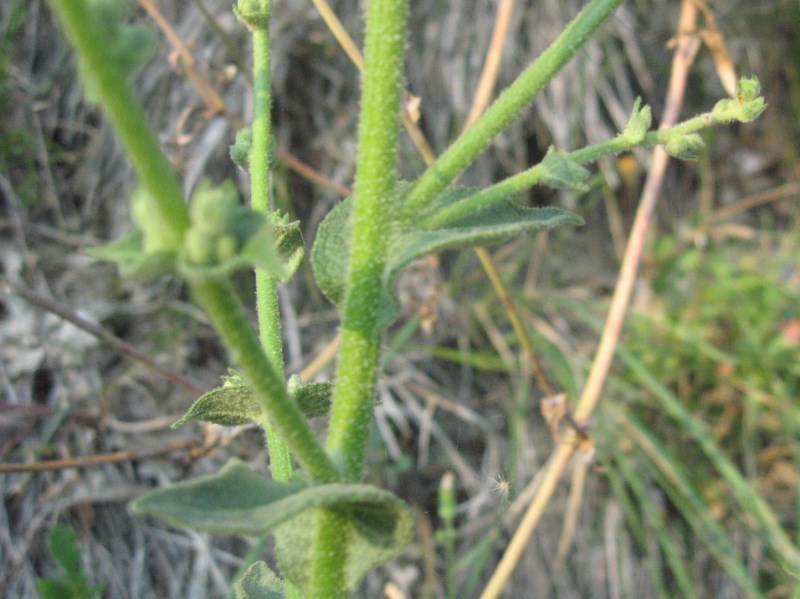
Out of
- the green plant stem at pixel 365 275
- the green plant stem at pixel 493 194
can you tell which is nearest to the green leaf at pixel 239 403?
the green plant stem at pixel 365 275

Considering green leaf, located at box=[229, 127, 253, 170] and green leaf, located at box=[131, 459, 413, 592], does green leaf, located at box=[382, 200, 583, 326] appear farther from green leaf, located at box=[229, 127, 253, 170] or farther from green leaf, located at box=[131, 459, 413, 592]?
green leaf, located at box=[229, 127, 253, 170]

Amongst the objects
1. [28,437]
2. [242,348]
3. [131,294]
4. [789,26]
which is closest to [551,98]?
[789,26]

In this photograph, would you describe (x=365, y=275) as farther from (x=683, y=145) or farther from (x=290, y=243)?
(x=683, y=145)

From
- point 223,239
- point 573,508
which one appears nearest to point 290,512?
point 223,239

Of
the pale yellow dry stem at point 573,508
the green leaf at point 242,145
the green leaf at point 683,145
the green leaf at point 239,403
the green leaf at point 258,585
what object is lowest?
the pale yellow dry stem at point 573,508

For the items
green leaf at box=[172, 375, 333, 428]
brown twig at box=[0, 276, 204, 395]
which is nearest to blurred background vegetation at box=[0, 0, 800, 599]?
brown twig at box=[0, 276, 204, 395]

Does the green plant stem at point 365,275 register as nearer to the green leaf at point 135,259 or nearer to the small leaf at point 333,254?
the small leaf at point 333,254

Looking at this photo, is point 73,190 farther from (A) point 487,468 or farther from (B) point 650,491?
(B) point 650,491
